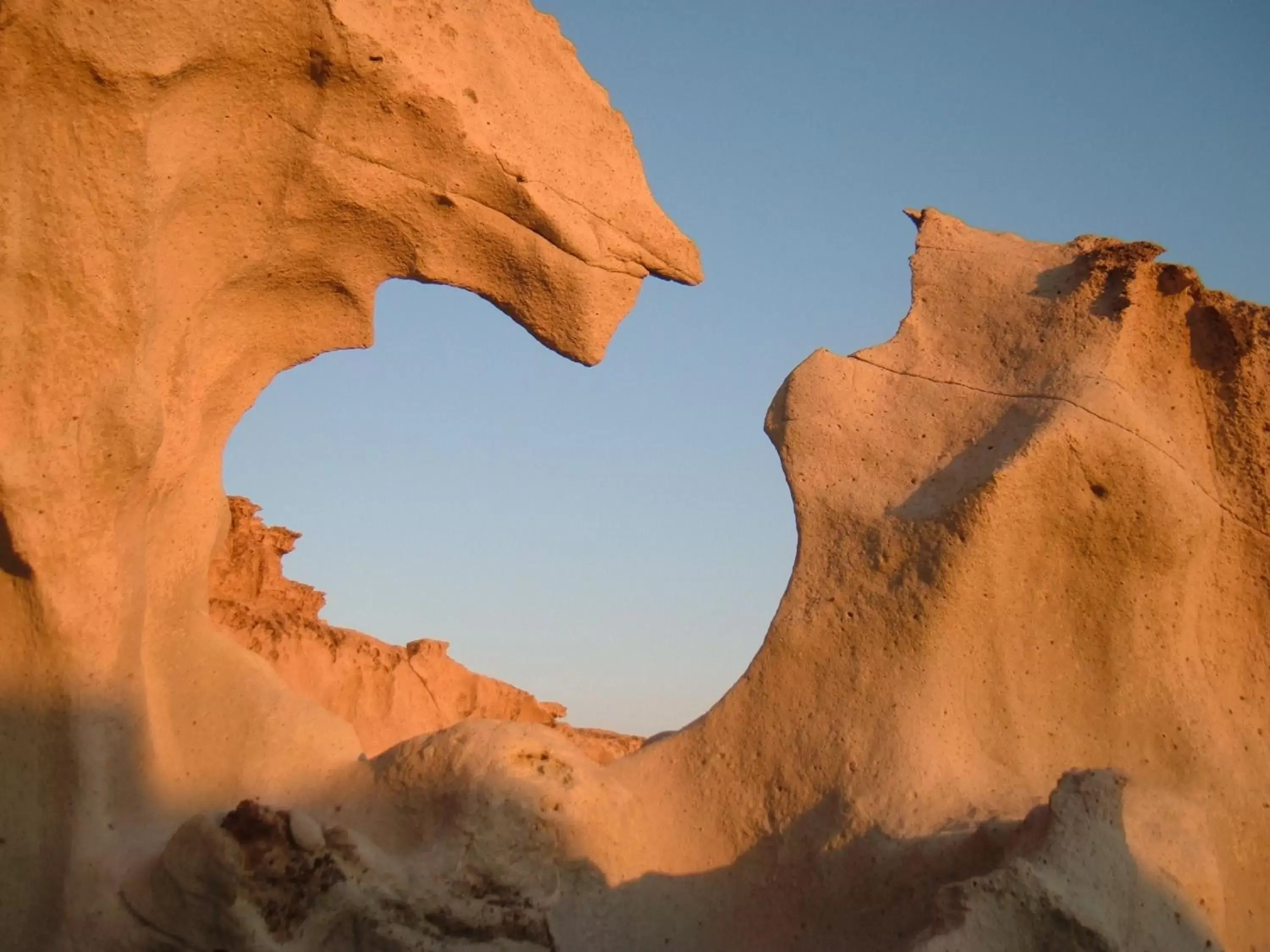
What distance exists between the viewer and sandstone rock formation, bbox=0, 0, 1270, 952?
4.21m

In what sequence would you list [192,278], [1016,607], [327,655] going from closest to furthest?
1. [192,278]
2. [1016,607]
3. [327,655]

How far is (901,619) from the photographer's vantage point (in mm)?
4973

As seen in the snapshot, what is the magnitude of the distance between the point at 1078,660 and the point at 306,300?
309cm

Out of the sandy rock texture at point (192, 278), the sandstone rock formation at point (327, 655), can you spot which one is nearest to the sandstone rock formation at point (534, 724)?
the sandy rock texture at point (192, 278)

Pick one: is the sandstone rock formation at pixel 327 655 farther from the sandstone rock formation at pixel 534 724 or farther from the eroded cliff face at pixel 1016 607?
the eroded cliff face at pixel 1016 607

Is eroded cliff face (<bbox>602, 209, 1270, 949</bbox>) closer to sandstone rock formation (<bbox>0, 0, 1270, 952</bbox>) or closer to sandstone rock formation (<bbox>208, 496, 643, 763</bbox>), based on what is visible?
sandstone rock formation (<bbox>0, 0, 1270, 952</bbox>)

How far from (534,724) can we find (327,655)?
1767mm

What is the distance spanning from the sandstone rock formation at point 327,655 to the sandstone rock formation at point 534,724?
94cm

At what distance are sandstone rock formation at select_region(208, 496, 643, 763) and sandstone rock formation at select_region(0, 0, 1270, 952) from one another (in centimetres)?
94

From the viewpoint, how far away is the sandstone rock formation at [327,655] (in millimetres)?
6258

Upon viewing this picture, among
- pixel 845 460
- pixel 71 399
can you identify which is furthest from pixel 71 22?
pixel 845 460

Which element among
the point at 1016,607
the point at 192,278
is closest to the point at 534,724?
the point at 1016,607

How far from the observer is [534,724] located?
5.04 meters

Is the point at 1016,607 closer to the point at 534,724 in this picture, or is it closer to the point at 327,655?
the point at 534,724
